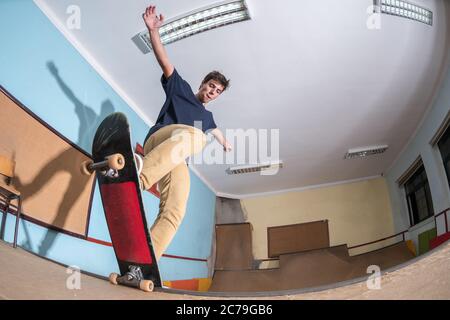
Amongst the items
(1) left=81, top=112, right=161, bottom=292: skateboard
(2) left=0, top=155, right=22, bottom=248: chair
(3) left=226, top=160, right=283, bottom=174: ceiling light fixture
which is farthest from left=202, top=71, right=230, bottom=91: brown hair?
(2) left=0, top=155, right=22, bottom=248: chair

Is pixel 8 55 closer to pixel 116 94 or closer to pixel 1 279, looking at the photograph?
pixel 116 94

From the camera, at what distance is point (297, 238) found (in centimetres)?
100

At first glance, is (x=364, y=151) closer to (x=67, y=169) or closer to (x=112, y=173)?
(x=112, y=173)

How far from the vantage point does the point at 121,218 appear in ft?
1.96

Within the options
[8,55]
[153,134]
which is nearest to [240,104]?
[153,134]

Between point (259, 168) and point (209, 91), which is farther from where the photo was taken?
point (259, 168)

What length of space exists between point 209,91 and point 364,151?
65cm

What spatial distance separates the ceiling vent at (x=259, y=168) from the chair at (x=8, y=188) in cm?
75

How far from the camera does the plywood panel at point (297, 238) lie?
0.99 metres

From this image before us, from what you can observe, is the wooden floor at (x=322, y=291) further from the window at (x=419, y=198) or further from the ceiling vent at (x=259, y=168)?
the ceiling vent at (x=259, y=168)

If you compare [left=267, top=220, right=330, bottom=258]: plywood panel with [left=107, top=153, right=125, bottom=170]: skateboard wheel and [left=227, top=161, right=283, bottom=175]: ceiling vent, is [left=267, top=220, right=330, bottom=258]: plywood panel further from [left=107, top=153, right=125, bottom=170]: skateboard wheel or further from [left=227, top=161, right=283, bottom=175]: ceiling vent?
[left=107, top=153, right=125, bottom=170]: skateboard wheel

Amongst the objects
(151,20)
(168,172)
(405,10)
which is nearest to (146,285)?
(168,172)

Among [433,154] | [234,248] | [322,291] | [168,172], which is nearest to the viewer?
[322,291]

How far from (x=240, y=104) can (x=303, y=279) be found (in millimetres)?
704
